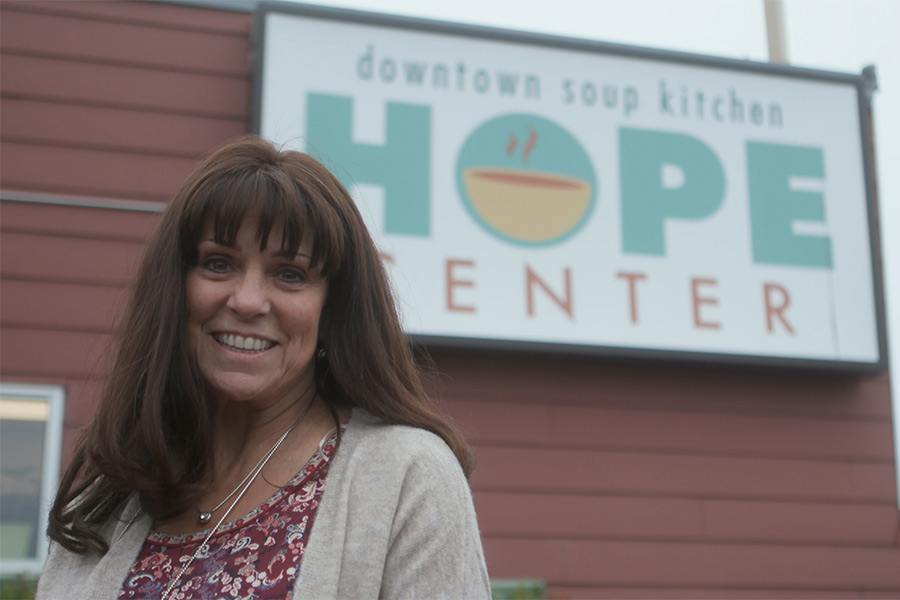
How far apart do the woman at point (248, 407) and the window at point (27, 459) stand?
2821mm

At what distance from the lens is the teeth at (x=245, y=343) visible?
157 cm

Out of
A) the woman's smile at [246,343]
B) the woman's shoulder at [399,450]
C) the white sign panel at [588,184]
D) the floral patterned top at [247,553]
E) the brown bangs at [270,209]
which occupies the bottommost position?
the floral patterned top at [247,553]

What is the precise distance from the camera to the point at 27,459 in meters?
4.33

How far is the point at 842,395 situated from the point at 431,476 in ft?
14.1

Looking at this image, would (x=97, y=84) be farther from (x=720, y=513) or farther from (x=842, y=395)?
(x=842, y=395)

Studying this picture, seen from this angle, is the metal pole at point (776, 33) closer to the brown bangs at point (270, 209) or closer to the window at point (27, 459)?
the window at point (27, 459)

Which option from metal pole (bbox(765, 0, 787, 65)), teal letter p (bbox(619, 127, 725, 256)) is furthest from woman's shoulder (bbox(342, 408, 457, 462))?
metal pole (bbox(765, 0, 787, 65))

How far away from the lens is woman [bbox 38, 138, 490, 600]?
1.47 m

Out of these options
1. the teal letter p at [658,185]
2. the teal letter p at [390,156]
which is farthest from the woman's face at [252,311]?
the teal letter p at [658,185]

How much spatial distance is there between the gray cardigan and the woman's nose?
10.0 inches

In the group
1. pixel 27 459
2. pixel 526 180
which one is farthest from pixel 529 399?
pixel 27 459

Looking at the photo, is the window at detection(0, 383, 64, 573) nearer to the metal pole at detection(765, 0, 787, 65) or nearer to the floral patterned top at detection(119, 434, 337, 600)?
the floral patterned top at detection(119, 434, 337, 600)

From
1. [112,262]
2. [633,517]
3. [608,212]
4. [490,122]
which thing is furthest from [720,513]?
[112,262]

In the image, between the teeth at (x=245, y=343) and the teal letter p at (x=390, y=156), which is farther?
the teal letter p at (x=390, y=156)
